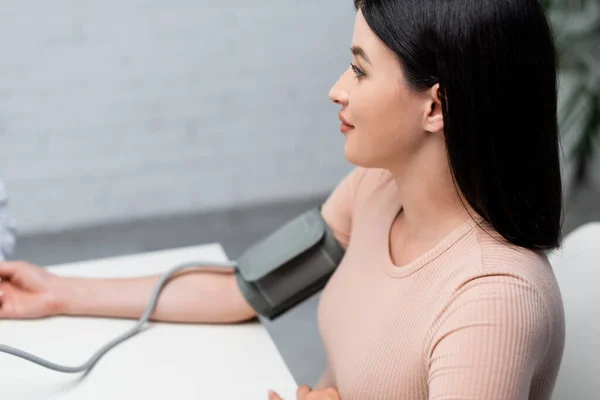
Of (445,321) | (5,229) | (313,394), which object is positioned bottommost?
(313,394)

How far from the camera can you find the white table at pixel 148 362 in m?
0.91

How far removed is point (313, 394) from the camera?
92 centimetres

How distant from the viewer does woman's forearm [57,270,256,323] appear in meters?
1.05

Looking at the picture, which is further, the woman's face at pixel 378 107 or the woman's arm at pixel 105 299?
the woman's arm at pixel 105 299

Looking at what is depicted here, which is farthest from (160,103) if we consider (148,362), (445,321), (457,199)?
(445,321)

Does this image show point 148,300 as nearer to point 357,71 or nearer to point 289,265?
point 289,265

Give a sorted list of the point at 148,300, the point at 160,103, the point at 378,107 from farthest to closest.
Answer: the point at 160,103 → the point at 148,300 → the point at 378,107

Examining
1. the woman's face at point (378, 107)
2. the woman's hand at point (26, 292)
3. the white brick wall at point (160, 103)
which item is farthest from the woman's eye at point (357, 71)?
the white brick wall at point (160, 103)

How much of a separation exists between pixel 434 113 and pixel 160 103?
194 centimetres

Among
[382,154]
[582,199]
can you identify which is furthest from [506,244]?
[582,199]

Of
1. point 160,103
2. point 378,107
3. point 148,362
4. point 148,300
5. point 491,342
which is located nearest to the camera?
point 491,342

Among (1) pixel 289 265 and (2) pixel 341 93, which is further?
(1) pixel 289 265

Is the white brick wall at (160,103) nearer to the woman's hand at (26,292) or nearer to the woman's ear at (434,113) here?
the woman's hand at (26,292)

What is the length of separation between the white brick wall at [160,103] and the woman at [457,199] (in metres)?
1.81
